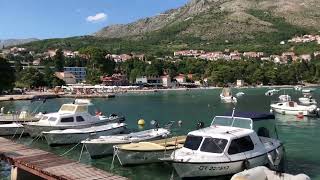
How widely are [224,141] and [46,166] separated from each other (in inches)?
368

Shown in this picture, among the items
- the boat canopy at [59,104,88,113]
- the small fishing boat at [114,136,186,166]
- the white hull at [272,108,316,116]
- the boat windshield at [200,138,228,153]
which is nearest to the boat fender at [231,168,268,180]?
the boat windshield at [200,138,228,153]

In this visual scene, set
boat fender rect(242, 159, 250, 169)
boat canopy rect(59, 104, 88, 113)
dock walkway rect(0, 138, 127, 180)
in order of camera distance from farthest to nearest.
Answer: boat canopy rect(59, 104, 88, 113) → boat fender rect(242, 159, 250, 169) → dock walkway rect(0, 138, 127, 180)

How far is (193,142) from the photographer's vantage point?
2517 cm

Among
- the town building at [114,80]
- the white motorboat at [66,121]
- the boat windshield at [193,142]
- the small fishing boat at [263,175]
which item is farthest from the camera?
the town building at [114,80]

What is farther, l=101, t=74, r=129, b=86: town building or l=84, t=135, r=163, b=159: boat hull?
l=101, t=74, r=129, b=86: town building

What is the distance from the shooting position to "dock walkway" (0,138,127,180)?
67.2 feet

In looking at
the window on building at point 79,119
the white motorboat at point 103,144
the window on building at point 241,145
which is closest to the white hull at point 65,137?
the window on building at point 79,119

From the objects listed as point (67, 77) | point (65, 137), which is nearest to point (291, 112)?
point (65, 137)

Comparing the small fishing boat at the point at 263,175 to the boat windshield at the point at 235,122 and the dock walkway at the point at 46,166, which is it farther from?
the boat windshield at the point at 235,122

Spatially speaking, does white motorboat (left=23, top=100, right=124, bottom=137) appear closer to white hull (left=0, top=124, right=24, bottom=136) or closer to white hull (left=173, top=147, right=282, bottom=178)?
white hull (left=0, top=124, right=24, bottom=136)

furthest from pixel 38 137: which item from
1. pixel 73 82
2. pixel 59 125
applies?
pixel 73 82

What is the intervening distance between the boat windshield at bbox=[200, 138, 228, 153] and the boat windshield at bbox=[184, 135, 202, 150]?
13.0 inches

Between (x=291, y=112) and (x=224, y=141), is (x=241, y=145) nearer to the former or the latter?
(x=224, y=141)

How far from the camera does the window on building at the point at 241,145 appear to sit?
80.4ft
